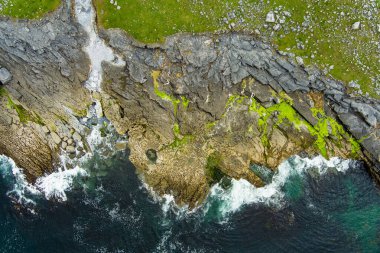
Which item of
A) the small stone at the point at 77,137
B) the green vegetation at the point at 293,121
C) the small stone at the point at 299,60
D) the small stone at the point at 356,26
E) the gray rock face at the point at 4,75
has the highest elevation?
the small stone at the point at 356,26

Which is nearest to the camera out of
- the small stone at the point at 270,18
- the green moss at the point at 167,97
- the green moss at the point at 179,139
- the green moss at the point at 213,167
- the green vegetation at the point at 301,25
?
the small stone at the point at 270,18

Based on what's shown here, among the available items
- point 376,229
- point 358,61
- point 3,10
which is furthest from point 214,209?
point 3,10

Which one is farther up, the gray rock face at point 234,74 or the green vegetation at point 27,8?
→ the gray rock face at point 234,74

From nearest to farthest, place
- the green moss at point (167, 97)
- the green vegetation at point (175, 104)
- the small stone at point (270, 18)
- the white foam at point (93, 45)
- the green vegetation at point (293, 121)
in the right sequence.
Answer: the small stone at point (270, 18) < the white foam at point (93, 45) < the green moss at point (167, 97) < the green vegetation at point (175, 104) < the green vegetation at point (293, 121)

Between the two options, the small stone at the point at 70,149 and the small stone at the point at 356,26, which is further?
the small stone at the point at 70,149

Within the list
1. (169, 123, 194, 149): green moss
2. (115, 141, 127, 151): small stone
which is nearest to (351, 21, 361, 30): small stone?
(169, 123, 194, 149): green moss

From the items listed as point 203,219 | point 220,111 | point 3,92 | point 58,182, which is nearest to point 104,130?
point 58,182

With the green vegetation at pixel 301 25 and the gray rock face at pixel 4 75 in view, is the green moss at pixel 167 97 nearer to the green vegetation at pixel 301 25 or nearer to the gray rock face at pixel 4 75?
the green vegetation at pixel 301 25

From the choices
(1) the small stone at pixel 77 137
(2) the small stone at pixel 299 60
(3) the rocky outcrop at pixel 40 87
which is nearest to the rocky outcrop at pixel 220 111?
(2) the small stone at pixel 299 60
